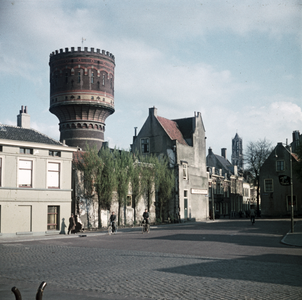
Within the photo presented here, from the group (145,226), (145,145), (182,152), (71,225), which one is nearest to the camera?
(145,226)

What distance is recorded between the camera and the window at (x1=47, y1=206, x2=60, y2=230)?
30.6 meters

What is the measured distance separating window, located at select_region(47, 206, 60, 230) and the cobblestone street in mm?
14593

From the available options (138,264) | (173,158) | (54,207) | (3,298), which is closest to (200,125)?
(173,158)

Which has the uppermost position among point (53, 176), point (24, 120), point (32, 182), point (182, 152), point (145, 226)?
point (24, 120)

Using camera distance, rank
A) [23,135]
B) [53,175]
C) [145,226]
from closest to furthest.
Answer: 1. [145,226]
2. [23,135]
3. [53,175]

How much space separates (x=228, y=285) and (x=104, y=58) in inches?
1987

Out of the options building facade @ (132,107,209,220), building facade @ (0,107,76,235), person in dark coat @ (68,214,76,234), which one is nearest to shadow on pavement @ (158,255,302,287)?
building facade @ (0,107,76,235)

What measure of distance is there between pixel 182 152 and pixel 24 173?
A: 2596cm

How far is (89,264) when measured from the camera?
12547mm

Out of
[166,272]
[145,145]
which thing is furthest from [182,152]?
[166,272]

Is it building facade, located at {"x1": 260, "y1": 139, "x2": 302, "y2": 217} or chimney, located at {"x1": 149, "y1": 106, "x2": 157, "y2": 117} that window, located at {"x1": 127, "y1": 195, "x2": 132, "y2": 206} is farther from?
building facade, located at {"x1": 260, "y1": 139, "x2": 302, "y2": 217}

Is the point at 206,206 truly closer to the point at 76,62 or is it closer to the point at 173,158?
the point at 173,158

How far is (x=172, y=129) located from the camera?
54188 millimetres

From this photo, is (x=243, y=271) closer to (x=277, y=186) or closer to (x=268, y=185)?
(x=277, y=186)
